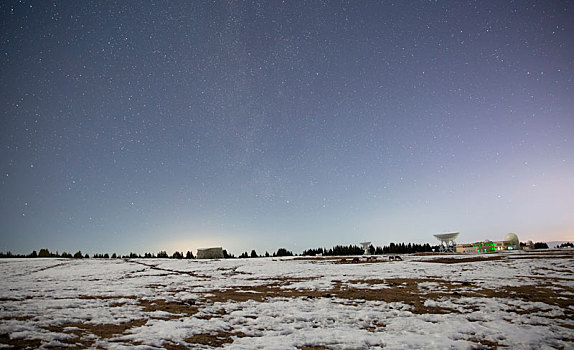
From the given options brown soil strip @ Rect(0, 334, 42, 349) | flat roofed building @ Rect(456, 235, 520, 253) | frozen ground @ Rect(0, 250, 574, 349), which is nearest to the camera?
brown soil strip @ Rect(0, 334, 42, 349)

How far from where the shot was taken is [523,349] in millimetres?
4617

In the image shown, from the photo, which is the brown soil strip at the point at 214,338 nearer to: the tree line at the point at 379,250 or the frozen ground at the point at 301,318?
the frozen ground at the point at 301,318

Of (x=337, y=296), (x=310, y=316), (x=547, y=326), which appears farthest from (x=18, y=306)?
(x=547, y=326)

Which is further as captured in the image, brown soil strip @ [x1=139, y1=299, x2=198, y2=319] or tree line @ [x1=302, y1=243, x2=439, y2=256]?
tree line @ [x1=302, y1=243, x2=439, y2=256]

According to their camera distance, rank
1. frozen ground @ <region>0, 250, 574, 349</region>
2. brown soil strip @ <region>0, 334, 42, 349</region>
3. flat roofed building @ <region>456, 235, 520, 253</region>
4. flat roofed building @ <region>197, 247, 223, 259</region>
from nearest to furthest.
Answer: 1. brown soil strip @ <region>0, 334, 42, 349</region>
2. frozen ground @ <region>0, 250, 574, 349</region>
3. flat roofed building @ <region>197, 247, 223, 259</region>
4. flat roofed building @ <region>456, 235, 520, 253</region>

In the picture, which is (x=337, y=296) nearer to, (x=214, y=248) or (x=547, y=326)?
(x=547, y=326)

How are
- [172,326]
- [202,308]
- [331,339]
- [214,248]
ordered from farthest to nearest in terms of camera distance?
[214,248]
[202,308]
[172,326]
[331,339]

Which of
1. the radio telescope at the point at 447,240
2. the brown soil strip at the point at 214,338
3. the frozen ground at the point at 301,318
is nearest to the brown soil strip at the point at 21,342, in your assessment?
the frozen ground at the point at 301,318

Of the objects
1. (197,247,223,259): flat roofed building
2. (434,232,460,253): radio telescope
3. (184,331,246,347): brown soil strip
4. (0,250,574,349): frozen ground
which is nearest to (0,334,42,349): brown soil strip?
(0,250,574,349): frozen ground

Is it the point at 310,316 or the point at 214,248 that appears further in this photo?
the point at 214,248

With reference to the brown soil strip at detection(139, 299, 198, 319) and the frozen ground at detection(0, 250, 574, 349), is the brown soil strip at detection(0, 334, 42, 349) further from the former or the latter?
the brown soil strip at detection(139, 299, 198, 319)

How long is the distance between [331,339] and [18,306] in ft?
28.3

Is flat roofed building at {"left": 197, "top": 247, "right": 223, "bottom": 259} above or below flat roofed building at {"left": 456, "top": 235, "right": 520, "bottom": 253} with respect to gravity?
above

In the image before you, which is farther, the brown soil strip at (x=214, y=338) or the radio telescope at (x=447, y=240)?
the radio telescope at (x=447, y=240)
